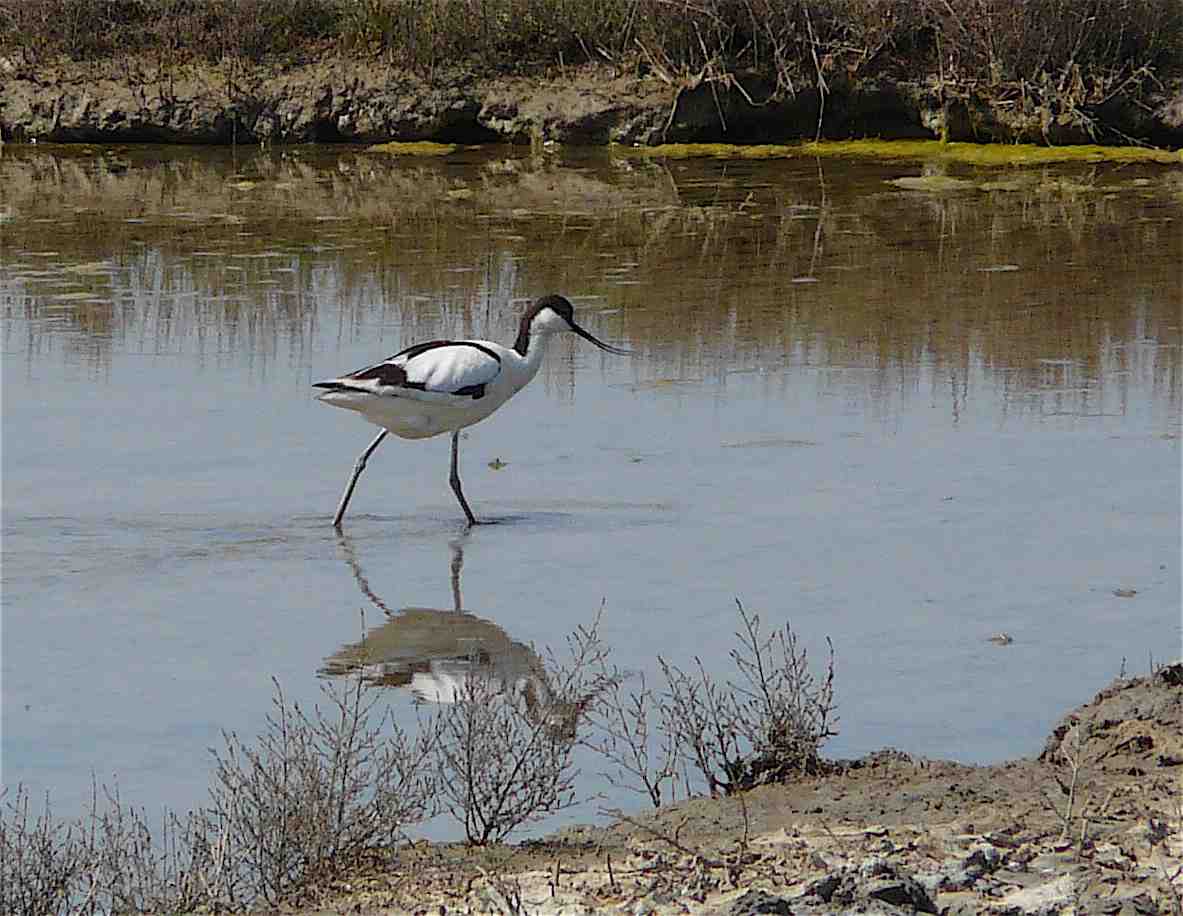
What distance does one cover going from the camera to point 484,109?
24.1 m

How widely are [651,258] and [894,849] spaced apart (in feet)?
36.5

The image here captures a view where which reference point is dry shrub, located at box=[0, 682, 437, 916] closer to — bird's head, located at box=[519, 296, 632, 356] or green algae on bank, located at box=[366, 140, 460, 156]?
bird's head, located at box=[519, 296, 632, 356]

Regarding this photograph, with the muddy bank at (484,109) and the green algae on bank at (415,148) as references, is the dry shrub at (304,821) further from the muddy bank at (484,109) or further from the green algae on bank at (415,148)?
the green algae on bank at (415,148)

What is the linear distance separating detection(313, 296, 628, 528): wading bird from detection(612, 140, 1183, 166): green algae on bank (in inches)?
558

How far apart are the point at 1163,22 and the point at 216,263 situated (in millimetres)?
12492

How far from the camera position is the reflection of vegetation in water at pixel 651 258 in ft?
38.2

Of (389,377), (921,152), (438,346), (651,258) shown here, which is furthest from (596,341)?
(921,152)

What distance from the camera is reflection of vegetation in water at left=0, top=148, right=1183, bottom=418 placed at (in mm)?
11656

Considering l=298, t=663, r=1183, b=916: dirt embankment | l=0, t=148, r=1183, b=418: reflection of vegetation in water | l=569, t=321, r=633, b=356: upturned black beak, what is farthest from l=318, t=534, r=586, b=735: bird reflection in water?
l=0, t=148, r=1183, b=418: reflection of vegetation in water

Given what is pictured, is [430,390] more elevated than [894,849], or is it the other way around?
[430,390]

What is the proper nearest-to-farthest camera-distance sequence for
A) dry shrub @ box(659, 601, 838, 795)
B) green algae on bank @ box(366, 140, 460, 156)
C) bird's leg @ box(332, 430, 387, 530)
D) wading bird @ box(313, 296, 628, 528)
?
1. dry shrub @ box(659, 601, 838, 795)
2. bird's leg @ box(332, 430, 387, 530)
3. wading bird @ box(313, 296, 628, 528)
4. green algae on bank @ box(366, 140, 460, 156)

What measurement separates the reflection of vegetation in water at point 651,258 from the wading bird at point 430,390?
237 cm

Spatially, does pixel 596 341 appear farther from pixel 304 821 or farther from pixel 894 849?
pixel 894 849

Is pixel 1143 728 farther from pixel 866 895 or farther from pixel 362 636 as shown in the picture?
pixel 362 636
